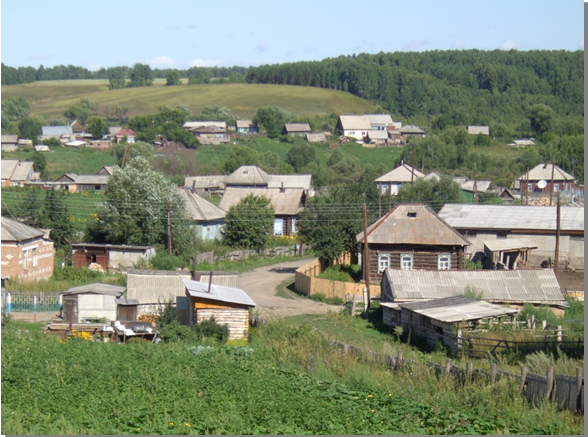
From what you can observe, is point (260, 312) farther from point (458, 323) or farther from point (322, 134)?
point (322, 134)

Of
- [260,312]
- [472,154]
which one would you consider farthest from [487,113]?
[260,312]

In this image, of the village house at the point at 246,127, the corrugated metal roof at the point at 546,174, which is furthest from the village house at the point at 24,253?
the village house at the point at 246,127

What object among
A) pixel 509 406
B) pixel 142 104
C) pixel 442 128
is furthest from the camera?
pixel 142 104

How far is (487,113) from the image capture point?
362ft

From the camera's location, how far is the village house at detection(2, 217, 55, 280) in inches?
918

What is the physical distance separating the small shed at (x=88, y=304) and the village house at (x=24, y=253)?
441cm

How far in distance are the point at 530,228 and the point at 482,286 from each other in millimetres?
10358

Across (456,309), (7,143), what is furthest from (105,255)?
(7,143)

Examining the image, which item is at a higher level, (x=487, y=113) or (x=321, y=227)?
(x=487, y=113)

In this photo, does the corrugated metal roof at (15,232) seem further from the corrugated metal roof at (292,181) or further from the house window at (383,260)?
the corrugated metal roof at (292,181)

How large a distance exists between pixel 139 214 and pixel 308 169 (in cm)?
3320

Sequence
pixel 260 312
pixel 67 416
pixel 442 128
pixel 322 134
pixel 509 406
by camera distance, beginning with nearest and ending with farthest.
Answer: pixel 67 416 < pixel 509 406 < pixel 260 312 < pixel 322 134 < pixel 442 128

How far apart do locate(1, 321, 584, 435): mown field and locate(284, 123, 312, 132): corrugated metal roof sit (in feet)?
245

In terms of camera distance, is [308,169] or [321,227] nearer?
[321,227]
